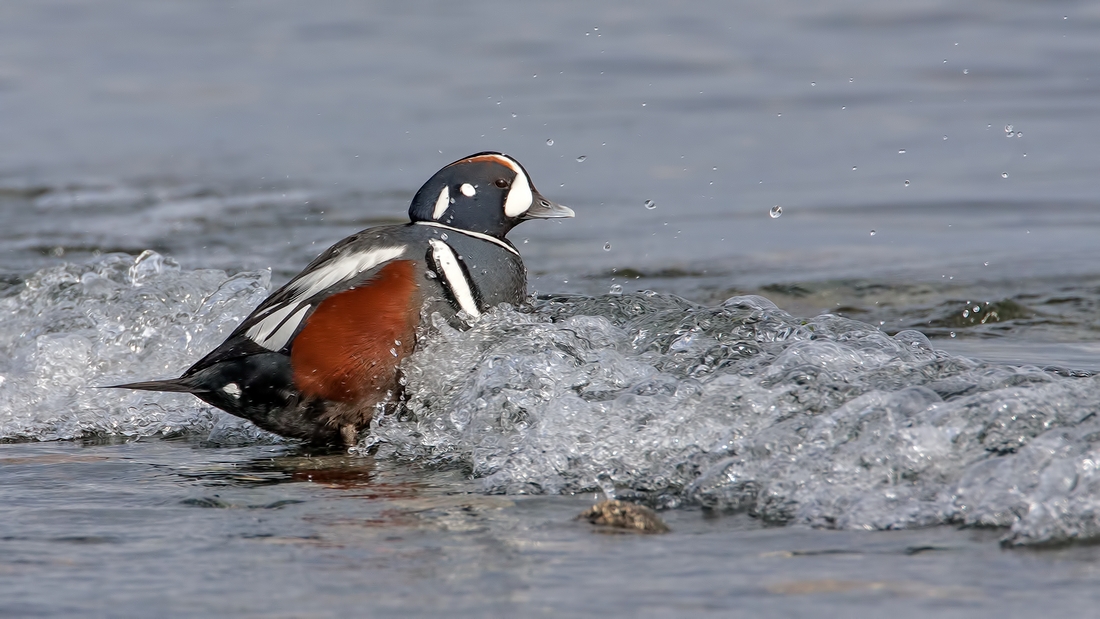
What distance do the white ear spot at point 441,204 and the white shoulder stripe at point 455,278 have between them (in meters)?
0.51

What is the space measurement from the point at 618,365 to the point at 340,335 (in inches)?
43.6

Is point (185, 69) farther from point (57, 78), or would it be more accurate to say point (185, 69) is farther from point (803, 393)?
point (803, 393)

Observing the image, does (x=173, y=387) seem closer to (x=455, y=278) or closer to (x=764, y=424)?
(x=455, y=278)

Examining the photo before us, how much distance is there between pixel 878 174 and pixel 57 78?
14.0 m

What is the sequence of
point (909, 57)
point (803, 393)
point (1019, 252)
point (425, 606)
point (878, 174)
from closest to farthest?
point (425, 606) → point (803, 393) → point (1019, 252) → point (878, 174) → point (909, 57)

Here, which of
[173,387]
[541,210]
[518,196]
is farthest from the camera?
[541,210]

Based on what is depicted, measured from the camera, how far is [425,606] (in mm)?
3238

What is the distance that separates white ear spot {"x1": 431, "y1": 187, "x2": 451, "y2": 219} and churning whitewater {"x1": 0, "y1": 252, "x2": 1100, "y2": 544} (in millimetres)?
645

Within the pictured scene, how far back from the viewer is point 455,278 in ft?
18.1

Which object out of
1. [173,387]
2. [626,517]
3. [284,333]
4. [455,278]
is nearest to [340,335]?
[284,333]

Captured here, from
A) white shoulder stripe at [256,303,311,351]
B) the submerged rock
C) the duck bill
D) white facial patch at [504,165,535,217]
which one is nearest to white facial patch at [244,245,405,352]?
white shoulder stripe at [256,303,311,351]

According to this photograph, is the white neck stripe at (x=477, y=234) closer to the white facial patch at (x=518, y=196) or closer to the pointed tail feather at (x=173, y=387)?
the white facial patch at (x=518, y=196)

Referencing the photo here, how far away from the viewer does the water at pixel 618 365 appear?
11.6ft

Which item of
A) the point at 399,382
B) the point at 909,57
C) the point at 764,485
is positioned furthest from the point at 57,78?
the point at 764,485
